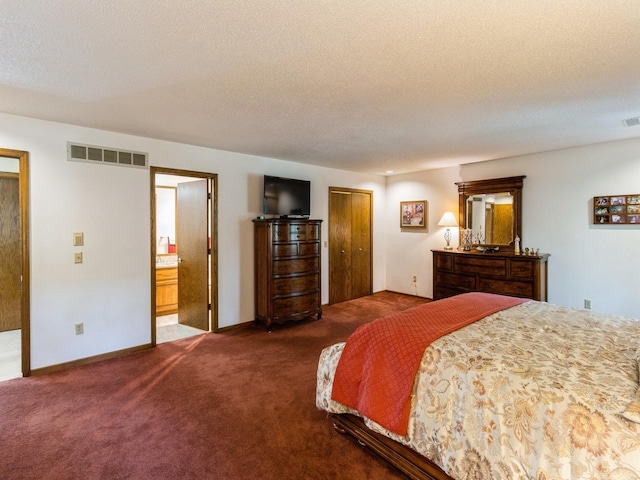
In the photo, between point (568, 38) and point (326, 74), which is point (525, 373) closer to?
point (568, 38)

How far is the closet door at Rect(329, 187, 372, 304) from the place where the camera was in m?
5.75

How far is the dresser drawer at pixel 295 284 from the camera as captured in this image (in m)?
4.42

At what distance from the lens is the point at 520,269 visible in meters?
4.26

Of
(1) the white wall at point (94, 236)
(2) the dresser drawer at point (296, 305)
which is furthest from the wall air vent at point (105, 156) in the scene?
(2) the dresser drawer at point (296, 305)

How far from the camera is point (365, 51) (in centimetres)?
190

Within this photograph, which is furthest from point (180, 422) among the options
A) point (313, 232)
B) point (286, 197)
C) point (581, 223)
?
point (581, 223)

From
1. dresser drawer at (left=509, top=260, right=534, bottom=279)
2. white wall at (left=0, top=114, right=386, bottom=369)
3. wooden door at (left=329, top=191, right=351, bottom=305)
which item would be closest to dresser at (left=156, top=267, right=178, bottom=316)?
white wall at (left=0, top=114, right=386, bottom=369)

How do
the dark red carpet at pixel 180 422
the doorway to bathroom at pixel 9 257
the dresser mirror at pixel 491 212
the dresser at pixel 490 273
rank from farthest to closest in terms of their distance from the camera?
the dresser mirror at pixel 491 212, the dresser at pixel 490 273, the doorway to bathroom at pixel 9 257, the dark red carpet at pixel 180 422

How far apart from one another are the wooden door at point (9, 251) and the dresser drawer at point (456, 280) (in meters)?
5.86

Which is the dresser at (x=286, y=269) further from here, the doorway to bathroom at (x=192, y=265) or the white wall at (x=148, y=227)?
the doorway to bathroom at (x=192, y=265)

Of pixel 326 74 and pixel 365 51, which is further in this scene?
pixel 326 74

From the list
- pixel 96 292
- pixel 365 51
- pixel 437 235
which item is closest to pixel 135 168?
pixel 96 292

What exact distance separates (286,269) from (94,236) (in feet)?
7.26

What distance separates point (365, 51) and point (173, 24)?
102 cm
